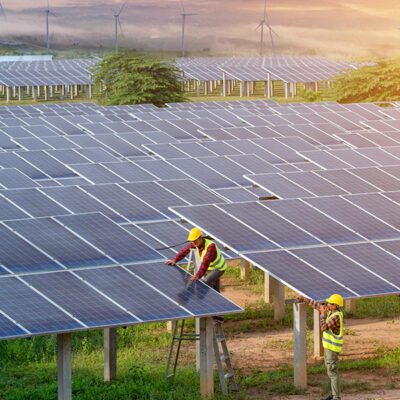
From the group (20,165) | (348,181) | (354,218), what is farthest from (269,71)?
(354,218)

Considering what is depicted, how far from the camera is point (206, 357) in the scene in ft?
64.8

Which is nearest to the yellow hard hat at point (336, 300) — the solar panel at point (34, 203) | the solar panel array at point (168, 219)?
the solar panel array at point (168, 219)

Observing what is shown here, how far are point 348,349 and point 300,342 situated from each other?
429cm

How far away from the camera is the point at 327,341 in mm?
19453

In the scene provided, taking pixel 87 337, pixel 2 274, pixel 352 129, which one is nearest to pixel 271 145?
pixel 352 129

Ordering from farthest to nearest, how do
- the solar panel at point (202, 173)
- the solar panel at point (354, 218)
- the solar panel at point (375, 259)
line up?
the solar panel at point (202, 173) → the solar panel at point (354, 218) → the solar panel at point (375, 259)

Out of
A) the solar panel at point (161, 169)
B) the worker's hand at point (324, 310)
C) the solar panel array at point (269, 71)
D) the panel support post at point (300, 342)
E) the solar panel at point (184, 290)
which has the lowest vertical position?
the solar panel array at point (269, 71)

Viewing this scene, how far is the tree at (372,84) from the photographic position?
88.0 metres

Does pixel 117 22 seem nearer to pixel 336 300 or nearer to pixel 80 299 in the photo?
pixel 80 299

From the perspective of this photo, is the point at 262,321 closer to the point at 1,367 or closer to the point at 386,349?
the point at 386,349

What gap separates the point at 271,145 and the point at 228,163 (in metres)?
5.59

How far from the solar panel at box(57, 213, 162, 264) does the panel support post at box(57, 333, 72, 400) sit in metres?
2.30

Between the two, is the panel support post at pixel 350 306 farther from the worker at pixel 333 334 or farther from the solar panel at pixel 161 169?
the worker at pixel 333 334

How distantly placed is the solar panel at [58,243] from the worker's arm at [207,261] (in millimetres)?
1558
